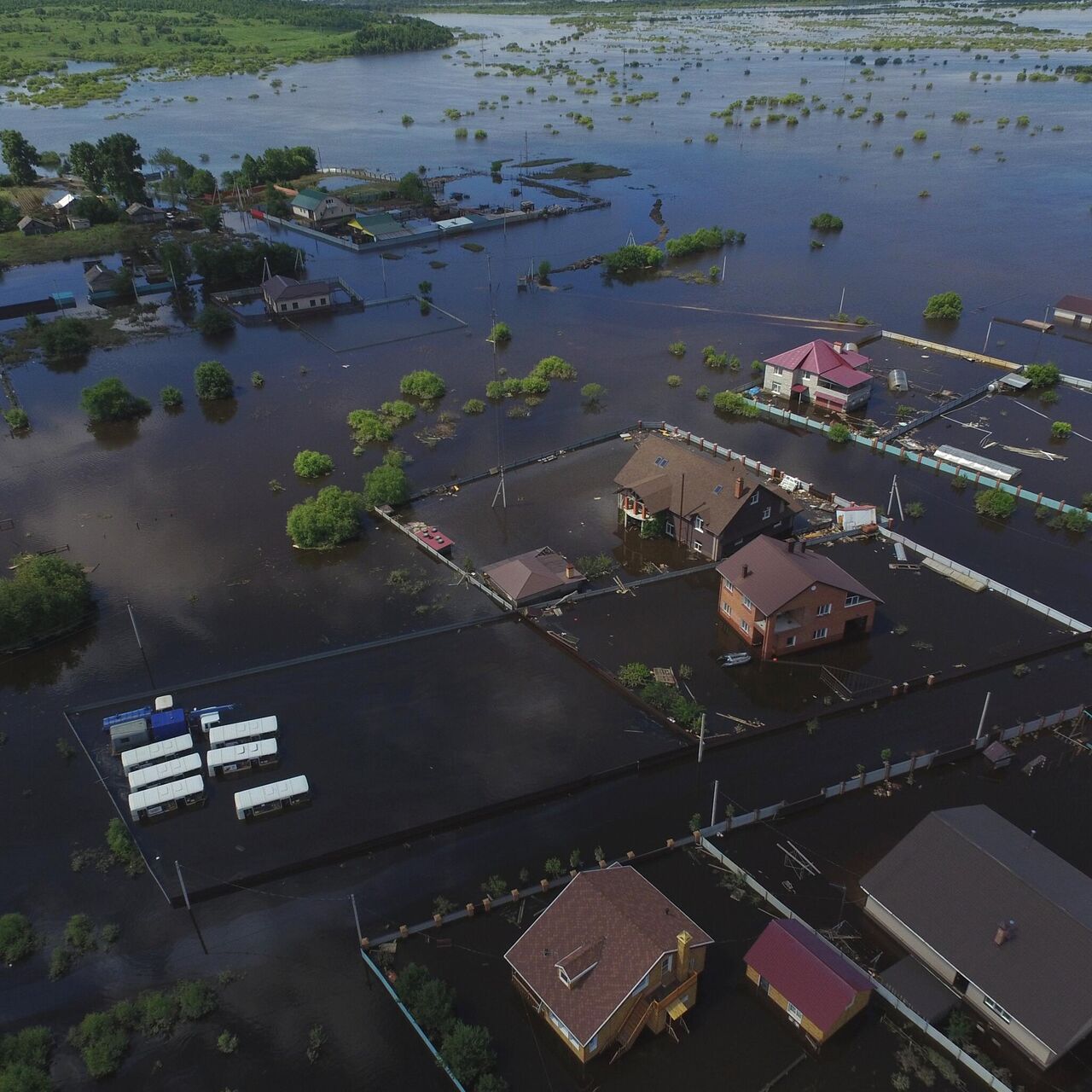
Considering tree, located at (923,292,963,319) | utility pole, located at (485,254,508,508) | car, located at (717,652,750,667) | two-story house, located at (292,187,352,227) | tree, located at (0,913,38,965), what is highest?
two-story house, located at (292,187,352,227)

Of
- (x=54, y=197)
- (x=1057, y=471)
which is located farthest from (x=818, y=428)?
(x=54, y=197)

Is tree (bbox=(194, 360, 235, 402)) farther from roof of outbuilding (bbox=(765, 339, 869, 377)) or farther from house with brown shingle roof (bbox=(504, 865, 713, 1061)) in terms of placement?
house with brown shingle roof (bbox=(504, 865, 713, 1061))

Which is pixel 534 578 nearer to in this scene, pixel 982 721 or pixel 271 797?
pixel 271 797

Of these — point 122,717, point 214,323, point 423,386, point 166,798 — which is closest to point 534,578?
point 166,798

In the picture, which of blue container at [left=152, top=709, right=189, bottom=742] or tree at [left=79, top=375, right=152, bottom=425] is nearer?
blue container at [left=152, top=709, right=189, bottom=742]

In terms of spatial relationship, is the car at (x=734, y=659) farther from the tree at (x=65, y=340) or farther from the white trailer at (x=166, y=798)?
the tree at (x=65, y=340)

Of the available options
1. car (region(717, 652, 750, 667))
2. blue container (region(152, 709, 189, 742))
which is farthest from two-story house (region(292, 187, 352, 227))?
car (region(717, 652, 750, 667))

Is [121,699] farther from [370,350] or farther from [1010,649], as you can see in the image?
[370,350]
